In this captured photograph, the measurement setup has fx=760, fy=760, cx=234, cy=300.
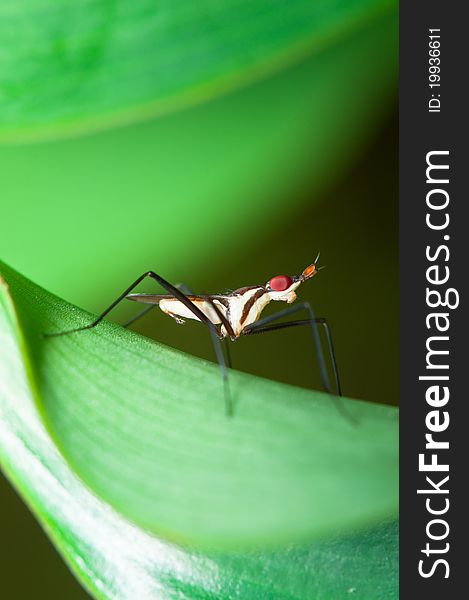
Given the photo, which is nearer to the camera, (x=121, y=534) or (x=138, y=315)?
(x=121, y=534)

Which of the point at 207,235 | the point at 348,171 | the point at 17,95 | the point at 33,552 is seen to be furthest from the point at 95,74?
the point at 33,552

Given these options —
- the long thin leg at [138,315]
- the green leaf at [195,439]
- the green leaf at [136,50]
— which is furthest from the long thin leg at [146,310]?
the green leaf at [195,439]

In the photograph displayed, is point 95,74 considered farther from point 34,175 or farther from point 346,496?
point 346,496

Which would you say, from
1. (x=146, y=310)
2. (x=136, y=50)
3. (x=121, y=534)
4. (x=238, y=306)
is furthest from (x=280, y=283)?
(x=121, y=534)

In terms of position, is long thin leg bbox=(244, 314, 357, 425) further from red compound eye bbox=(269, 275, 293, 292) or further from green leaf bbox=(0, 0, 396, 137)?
green leaf bbox=(0, 0, 396, 137)

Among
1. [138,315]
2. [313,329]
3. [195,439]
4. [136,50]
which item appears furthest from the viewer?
[138,315]

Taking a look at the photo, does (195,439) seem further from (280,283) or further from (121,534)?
(280,283)

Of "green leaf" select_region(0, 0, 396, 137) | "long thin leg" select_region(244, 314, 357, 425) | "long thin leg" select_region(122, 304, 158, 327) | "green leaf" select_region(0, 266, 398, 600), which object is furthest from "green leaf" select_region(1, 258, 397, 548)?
"long thin leg" select_region(122, 304, 158, 327)

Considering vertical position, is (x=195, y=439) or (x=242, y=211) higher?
(x=242, y=211)
